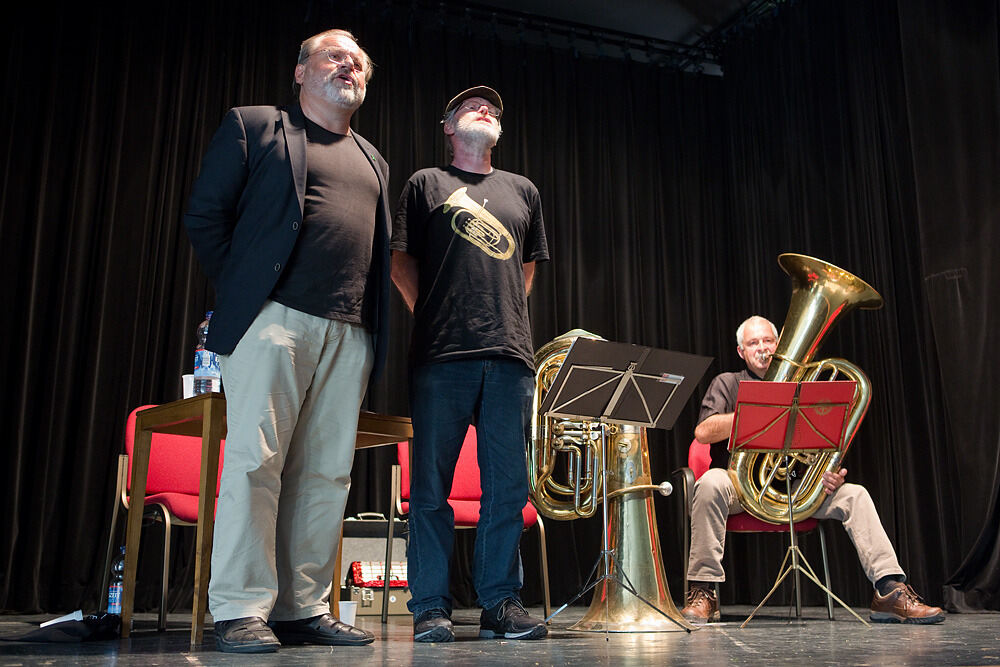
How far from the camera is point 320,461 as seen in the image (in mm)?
2520

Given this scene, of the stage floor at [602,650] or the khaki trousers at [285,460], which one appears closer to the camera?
the stage floor at [602,650]

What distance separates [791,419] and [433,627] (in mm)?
1837

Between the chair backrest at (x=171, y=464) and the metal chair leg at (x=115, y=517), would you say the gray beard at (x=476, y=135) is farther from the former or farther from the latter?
the metal chair leg at (x=115, y=517)

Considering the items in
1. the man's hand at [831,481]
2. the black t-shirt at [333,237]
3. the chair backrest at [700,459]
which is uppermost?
the black t-shirt at [333,237]

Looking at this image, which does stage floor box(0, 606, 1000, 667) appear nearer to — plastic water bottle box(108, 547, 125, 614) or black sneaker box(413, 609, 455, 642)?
black sneaker box(413, 609, 455, 642)

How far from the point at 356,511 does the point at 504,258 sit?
2764 millimetres

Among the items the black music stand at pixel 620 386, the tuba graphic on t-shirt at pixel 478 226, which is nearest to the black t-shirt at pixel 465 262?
the tuba graphic on t-shirt at pixel 478 226

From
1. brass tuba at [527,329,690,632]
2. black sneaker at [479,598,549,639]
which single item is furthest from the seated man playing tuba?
black sneaker at [479,598,549,639]

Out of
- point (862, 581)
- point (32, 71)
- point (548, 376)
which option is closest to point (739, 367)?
point (862, 581)

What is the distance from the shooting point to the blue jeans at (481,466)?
8.82 ft

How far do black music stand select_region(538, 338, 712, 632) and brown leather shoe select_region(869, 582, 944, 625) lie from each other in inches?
48.8

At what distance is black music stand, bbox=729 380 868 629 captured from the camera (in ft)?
11.9

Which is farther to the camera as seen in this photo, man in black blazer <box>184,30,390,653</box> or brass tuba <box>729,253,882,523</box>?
brass tuba <box>729,253,882,523</box>

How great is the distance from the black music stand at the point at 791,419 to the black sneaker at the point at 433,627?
5.11ft
